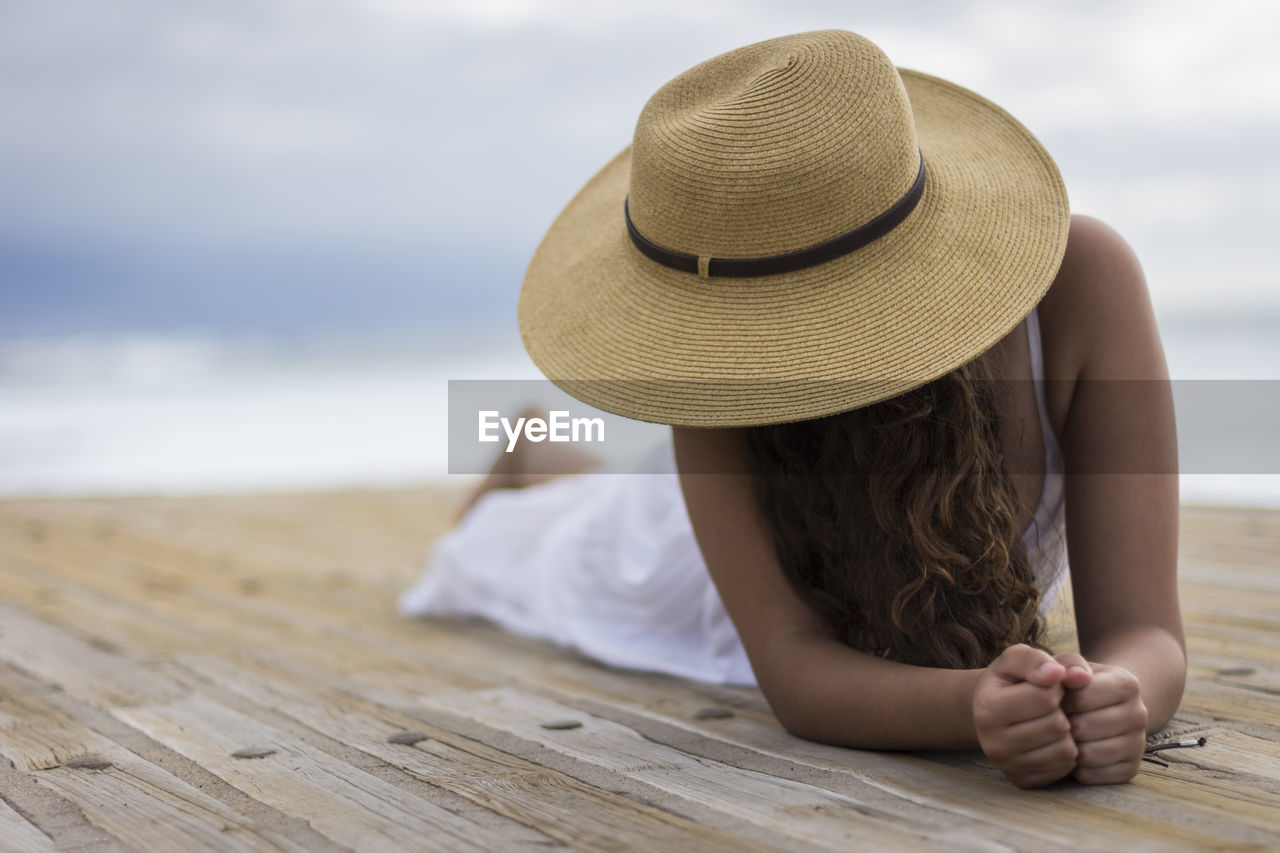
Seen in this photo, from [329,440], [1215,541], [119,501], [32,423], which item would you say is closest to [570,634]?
[1215,541]

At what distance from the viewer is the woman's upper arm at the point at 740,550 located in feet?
3.91

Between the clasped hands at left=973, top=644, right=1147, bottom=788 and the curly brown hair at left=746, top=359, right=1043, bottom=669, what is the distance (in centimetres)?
18

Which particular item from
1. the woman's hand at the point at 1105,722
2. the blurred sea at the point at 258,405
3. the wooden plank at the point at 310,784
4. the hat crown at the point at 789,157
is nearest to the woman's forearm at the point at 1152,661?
the woman's hand at the point at 1105,722

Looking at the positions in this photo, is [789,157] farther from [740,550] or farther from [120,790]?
[120,790]

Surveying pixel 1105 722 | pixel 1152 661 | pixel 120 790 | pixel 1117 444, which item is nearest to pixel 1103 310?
pixel 1117 444

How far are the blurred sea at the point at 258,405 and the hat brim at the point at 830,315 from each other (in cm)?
309

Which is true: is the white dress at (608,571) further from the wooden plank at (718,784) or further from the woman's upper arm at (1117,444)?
the wooden plank at (718,784)

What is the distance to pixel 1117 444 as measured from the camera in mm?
1161

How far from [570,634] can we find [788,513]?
793 millimetres

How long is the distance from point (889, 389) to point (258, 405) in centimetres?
1039

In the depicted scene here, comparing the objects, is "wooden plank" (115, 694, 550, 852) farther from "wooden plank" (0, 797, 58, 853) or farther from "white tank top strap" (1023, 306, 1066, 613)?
"white tank top strap" (1023, 306, 1066, 613)

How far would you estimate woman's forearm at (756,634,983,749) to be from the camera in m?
0.98

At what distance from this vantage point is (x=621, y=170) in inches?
59.4

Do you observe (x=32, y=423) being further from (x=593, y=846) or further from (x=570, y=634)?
(x=593, y=846)
